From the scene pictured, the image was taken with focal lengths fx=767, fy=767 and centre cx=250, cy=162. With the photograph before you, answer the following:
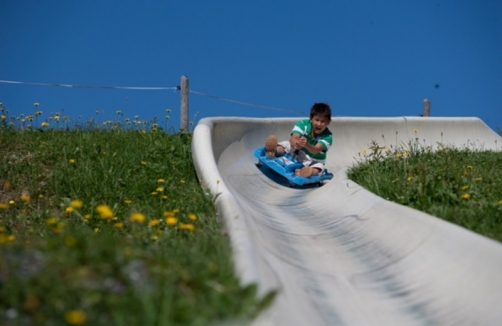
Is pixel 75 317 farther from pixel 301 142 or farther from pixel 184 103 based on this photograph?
pixel 184 103

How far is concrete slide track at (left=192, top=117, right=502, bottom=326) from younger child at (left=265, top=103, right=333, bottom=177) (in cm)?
113

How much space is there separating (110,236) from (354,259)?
7.43ft

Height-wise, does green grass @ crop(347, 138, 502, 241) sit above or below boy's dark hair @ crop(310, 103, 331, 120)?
below

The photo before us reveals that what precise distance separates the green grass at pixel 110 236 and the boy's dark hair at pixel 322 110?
1.65 meters

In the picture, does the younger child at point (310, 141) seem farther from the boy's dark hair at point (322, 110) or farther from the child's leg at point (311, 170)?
the child's leg at point (311, 170)

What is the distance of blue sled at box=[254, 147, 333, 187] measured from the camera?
8.90 m

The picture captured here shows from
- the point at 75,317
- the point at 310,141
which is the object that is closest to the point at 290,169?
the point at 310,141

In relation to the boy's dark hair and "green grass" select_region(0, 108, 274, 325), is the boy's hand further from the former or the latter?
"green grass" select_region(0, 108, 274, 325)

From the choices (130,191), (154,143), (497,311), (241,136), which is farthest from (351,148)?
(497,311)

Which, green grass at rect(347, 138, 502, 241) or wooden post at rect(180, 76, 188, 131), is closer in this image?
green grass at rect(347, 138, 502, 241)

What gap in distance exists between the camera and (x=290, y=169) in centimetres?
919

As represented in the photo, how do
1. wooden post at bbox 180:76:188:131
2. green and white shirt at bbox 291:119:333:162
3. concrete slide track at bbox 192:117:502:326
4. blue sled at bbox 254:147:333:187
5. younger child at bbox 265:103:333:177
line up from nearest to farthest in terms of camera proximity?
concrete slide track at bbox 192:117:502:326 < blue sled at bbox 254:147:333:187 < younger child at bbox 265:103:333:177 < green and white shirt at bbox 291:119:333:162 < wooden post at bbox 180:76:188:131

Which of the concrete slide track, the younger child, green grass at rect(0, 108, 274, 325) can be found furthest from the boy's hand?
green grass at rect(0, 108, 274, 325)

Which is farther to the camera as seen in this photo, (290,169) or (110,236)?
(290,169)
